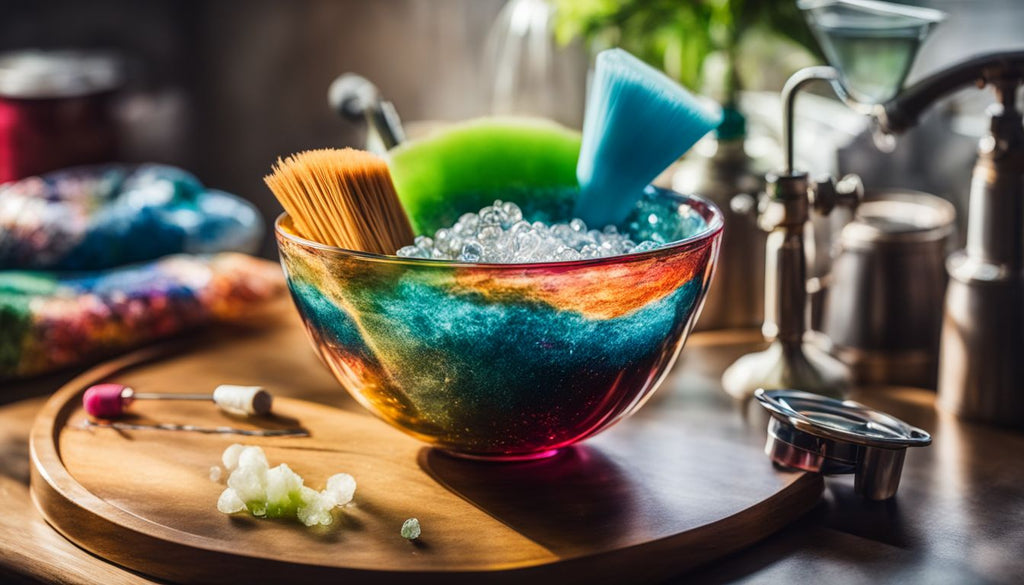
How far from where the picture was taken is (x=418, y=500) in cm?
58

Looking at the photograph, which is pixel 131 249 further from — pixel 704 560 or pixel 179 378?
pixel 704 560

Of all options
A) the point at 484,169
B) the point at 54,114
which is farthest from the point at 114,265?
the point at 54,114

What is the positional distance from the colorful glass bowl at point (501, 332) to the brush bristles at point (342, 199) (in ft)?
0.09

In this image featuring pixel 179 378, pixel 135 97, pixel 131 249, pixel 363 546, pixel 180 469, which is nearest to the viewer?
pixel 363 546

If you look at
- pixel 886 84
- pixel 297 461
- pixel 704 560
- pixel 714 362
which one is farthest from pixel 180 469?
pixel 886 84

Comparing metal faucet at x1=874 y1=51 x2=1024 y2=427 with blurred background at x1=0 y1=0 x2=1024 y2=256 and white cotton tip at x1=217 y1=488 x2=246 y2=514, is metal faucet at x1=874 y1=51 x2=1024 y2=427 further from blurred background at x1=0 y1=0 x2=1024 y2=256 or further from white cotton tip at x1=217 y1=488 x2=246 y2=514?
white cotton tip at x1=217 y1=488 x2=246 y2=514

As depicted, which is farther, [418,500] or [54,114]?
[54,114]

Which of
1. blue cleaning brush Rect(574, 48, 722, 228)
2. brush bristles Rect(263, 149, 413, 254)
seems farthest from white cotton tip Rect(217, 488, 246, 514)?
blue cleaning brush Rect(574, 48, 722, 228)

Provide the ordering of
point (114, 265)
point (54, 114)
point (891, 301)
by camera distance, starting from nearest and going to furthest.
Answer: point (891, 301)
point (114, 265)
point (54, 114)

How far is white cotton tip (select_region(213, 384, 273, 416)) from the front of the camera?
0.71 m

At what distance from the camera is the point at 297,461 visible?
637 millimetres

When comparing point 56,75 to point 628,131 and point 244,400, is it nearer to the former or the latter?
point 244,400

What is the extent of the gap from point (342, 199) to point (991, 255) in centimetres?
42

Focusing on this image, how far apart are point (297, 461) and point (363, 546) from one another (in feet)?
0.43
